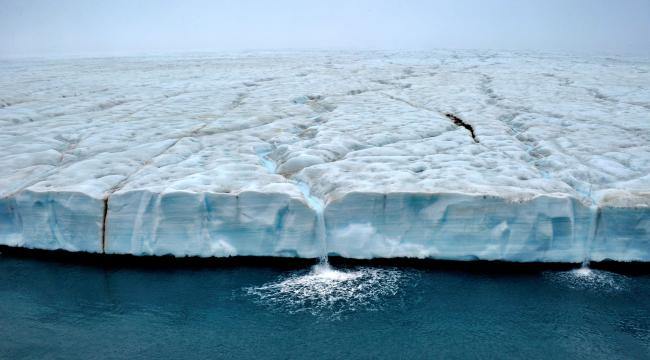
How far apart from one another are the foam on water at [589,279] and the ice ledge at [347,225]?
142 millimetres

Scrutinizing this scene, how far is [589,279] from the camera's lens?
3482 mm

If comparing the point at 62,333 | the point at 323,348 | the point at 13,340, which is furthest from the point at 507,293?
the point at 13,340

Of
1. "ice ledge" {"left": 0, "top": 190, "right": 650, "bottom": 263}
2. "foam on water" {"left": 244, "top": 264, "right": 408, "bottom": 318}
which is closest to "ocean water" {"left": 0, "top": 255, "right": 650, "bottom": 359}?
"foam on water" {"left": 244, "top": 264, "right": 408, "bottom": 318}

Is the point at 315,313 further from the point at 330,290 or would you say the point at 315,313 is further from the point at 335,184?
the point at 335,184

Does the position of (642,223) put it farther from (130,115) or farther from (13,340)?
(130,115)

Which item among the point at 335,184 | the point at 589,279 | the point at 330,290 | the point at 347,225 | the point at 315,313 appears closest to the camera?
the point at 315,313

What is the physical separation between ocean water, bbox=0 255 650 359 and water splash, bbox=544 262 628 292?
0.04 feet

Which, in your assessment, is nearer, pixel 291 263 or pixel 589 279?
pixel 589 279

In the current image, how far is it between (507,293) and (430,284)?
2.01ft

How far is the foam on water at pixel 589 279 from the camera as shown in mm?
3400

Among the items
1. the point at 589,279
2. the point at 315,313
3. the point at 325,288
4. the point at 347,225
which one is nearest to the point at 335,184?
the point at 347,225

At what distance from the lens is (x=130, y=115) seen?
7.27m

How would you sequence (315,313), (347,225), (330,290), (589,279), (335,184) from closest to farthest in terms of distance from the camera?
(315,313)
(330,290)
(589,279)
(347,225)
(335,184)

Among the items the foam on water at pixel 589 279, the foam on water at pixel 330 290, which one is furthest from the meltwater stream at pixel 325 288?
the foam on water at pixel 589 279
